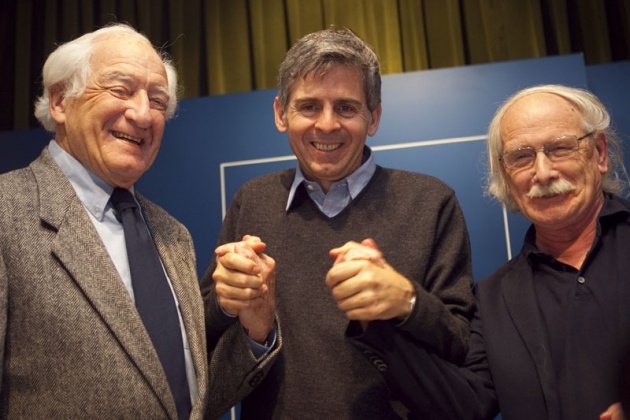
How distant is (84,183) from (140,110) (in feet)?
0.81

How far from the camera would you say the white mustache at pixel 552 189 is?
182 cm

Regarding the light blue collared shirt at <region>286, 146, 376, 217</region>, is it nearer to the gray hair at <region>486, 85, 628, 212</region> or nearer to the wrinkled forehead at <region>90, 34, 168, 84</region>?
the gray hair at <region>486, 85, 628, 212</region>

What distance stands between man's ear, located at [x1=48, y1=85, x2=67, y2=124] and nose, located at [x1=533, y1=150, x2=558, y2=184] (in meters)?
1.28

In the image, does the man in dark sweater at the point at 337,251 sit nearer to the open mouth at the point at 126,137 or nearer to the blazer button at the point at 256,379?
the blazer button at the point at 256,379

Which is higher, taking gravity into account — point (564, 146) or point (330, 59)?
point (330, 59)

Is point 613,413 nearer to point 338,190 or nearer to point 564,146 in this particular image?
point 564,146

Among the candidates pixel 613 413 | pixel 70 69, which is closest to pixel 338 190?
pixel 70 69

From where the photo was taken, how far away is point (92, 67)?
174 cm

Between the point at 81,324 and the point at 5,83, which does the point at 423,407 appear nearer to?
the point at 81,324

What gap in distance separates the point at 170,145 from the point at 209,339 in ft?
5.61

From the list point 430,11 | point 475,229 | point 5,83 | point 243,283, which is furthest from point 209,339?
point 5,83

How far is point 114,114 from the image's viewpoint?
5.63ft

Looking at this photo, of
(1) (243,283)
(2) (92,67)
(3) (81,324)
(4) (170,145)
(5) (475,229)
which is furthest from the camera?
(4) (170,145)

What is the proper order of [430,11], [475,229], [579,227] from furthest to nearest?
[430,11] → [475,229] → [579,227]
